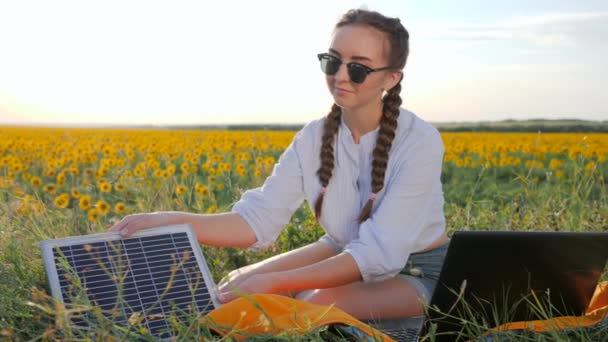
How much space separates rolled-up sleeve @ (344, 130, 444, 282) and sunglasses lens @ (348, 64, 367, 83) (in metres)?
0.36

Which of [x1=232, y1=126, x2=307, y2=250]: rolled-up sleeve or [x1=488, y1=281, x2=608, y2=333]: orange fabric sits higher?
[x1=232, y1=126, x2=307, y2=250]: rolled-up sleeve

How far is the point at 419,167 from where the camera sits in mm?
2859

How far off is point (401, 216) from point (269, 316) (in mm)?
834

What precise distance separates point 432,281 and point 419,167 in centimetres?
50

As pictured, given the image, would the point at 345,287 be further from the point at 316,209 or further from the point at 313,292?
the point at 316,209

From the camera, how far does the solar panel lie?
2.33m

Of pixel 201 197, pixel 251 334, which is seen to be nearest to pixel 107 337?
pixel 251 334

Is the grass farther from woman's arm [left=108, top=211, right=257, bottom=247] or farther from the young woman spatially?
woman's arm [left=108, top=211, right=257, bottom=247]

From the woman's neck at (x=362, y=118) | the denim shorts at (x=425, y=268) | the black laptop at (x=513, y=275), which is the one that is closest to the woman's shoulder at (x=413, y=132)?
the woman's neck at (x=362, y=118)

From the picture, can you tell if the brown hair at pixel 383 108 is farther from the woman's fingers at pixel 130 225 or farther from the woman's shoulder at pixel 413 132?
the woman's fingers at pixel 130 225

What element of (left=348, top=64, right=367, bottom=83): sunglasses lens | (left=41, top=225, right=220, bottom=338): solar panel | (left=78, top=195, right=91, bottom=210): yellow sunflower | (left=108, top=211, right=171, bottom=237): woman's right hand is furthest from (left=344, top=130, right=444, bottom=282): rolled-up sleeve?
(left=78, top=195, right=91, bottom=210): yellow sunflower

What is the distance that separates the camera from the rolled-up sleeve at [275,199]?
124 inches

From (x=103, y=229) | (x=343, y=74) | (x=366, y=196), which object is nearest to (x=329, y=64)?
(x=343, y=74)

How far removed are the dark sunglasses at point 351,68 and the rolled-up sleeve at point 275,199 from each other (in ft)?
1.36
